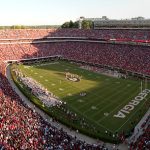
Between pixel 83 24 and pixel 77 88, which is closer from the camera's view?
pixel 77 88

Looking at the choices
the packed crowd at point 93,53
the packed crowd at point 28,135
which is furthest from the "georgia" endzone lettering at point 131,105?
the packed crowd at point 93,53

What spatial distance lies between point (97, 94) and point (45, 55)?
4395cm

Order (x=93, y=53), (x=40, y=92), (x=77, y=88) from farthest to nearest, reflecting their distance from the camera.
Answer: (x=93, y=53) → (x=77, y=88) → (x=40, y=92)

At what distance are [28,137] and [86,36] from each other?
7432 cm

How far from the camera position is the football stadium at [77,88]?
91.8 feet

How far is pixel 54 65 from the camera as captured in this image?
78000mm

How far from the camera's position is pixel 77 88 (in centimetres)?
5241

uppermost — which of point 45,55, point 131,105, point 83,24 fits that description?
point 83,24

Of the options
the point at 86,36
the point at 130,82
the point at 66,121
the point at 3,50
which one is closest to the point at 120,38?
the point at 86,36

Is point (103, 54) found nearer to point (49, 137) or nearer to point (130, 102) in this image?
point (130, 102)

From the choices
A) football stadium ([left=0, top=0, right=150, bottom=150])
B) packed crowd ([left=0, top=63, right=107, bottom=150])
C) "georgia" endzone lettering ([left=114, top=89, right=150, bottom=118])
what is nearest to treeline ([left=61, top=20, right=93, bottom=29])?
football stadium ([left=0, top=0, right=150, bottom=150])

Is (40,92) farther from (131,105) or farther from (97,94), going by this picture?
(131,105)

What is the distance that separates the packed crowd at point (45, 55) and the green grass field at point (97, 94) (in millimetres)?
6930

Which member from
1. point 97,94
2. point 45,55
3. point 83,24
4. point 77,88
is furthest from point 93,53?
point 83,24
